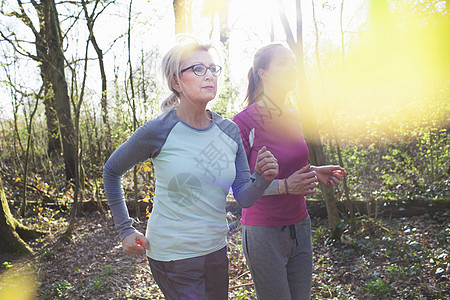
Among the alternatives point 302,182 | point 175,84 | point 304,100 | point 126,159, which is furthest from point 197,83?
point 304,100

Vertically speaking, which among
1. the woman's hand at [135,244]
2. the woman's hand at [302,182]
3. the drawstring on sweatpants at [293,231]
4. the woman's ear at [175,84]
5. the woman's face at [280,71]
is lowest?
the drawstring on sweatpants at [293,231]

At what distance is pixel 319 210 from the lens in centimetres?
635

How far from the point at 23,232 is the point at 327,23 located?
5.94 meters

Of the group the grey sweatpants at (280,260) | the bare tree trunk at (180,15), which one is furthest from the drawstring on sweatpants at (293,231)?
the bare tree trunk at (180,15)

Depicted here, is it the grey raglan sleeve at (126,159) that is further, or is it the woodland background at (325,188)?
the woodland background at (325,188)

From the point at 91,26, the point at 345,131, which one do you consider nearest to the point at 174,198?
the point at 91,26

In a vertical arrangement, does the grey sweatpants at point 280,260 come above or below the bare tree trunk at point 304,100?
below

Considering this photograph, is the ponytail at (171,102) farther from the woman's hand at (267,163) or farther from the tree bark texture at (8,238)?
the tree bark texture at (8,238)

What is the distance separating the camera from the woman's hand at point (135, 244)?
5.44 ft

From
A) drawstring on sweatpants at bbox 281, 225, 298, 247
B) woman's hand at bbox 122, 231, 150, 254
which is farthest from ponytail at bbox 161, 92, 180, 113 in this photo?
drawstring on sweatpants at bbox 281, 225, 298, 247

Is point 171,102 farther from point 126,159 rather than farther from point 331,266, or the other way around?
point 331,266

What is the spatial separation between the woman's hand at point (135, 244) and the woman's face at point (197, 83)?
0.70m

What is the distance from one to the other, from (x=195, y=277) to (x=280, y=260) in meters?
0.52

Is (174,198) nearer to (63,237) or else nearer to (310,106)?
(310,106)
